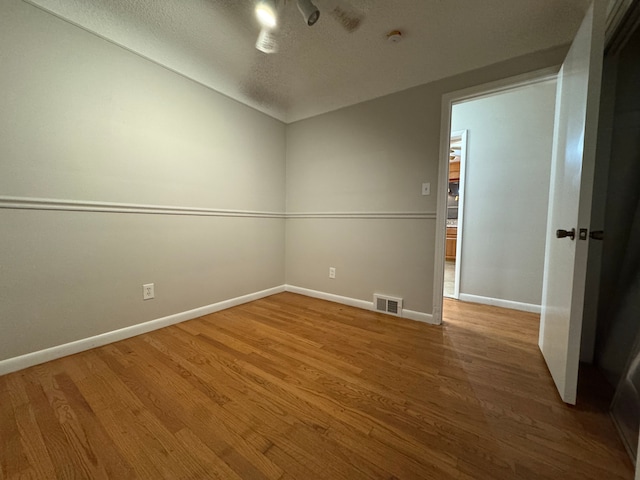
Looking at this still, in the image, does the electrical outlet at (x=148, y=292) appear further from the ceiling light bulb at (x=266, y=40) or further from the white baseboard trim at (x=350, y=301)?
the ceiling light bulb at (x=266, y=40)

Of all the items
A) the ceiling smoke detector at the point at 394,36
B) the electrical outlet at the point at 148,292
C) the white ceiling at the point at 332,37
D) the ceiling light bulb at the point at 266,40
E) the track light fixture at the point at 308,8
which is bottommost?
the electrical outlet at the point at 148,292

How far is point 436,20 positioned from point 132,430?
255 centimetres

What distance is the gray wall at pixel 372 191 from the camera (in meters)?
2.07

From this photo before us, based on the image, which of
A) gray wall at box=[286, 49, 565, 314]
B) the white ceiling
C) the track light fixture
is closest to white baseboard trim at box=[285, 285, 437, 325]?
gray wall at box=[286, 49, 565, 314]

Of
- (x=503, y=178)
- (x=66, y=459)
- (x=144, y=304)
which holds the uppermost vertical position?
(x=503, y=178)

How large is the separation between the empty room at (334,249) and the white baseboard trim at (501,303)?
14 millimetres

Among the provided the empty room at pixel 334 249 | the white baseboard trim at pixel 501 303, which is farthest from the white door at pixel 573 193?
the white baseboard trim at pixel 501 303

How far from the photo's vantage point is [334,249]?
2652 millimetres

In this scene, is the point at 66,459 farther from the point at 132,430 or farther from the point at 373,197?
the point at 373,197

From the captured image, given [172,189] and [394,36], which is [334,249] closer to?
[172,189]

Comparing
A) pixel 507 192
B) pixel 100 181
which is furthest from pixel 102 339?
pixel 507 192

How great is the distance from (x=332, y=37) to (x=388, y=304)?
2.12m

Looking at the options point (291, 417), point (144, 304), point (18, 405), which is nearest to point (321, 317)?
point (291, 417)

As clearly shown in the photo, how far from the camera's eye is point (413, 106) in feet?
6.97
